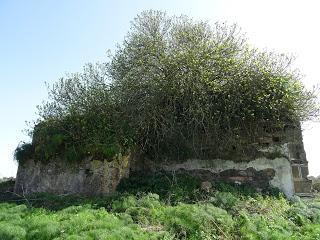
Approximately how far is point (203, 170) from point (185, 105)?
2.20m

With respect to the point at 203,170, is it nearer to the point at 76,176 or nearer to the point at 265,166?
the point at 265,166

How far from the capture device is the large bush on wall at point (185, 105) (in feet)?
41.4

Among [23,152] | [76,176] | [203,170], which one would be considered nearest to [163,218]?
[76,176]

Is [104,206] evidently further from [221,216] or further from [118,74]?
[118,74]

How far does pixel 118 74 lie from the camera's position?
46.2ft

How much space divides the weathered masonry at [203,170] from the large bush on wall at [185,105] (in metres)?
0.37

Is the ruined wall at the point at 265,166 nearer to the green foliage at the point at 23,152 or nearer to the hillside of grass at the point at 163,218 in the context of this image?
the hillside of grass at the point at 163,218

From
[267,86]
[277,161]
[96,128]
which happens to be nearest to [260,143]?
[277,161]

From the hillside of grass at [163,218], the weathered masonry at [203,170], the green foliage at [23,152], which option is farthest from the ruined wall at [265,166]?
the green foliage at [23,152]

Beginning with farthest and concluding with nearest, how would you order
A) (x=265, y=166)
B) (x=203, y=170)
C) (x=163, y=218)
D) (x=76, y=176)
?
(x=203, y=170), (x=265, y=166), (x=76, y=176), (x=163, y=218)

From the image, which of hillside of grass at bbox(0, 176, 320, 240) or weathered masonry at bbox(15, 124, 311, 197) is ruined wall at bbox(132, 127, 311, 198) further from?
hillside of grass at bbox(0, 176, 320, 240)

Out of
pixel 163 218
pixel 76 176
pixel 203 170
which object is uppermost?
pixel 203 170

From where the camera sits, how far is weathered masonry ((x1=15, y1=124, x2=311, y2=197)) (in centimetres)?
1170

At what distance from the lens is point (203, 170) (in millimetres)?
12984
